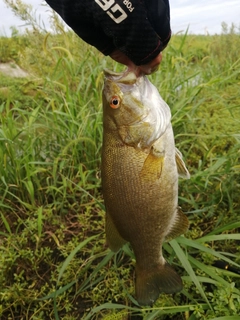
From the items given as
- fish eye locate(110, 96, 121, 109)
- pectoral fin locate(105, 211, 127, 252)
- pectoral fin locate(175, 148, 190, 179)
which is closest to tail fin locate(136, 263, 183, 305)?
pectoral fin locate(105, 211, 127, 252)

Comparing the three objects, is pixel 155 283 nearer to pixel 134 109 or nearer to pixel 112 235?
pixel 112 235

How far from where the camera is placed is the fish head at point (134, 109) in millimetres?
1523

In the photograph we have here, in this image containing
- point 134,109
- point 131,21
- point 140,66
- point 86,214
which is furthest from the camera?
point 86,214

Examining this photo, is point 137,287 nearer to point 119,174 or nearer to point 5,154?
point 119,174

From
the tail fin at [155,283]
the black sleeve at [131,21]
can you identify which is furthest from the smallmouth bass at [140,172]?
the black sleeve at [131,21]

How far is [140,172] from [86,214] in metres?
0.99

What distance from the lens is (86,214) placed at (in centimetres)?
242

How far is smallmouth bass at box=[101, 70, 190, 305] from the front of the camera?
4.98ft

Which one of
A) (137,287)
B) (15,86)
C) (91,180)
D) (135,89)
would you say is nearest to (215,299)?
(137,287)

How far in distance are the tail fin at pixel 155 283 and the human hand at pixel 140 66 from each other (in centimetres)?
78

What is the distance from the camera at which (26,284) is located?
7.09 feet

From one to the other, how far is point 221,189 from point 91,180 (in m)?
0.86

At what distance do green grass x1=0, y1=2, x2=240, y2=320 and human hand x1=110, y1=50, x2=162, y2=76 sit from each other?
2.66 ft

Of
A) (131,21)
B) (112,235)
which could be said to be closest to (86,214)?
(112,235)
